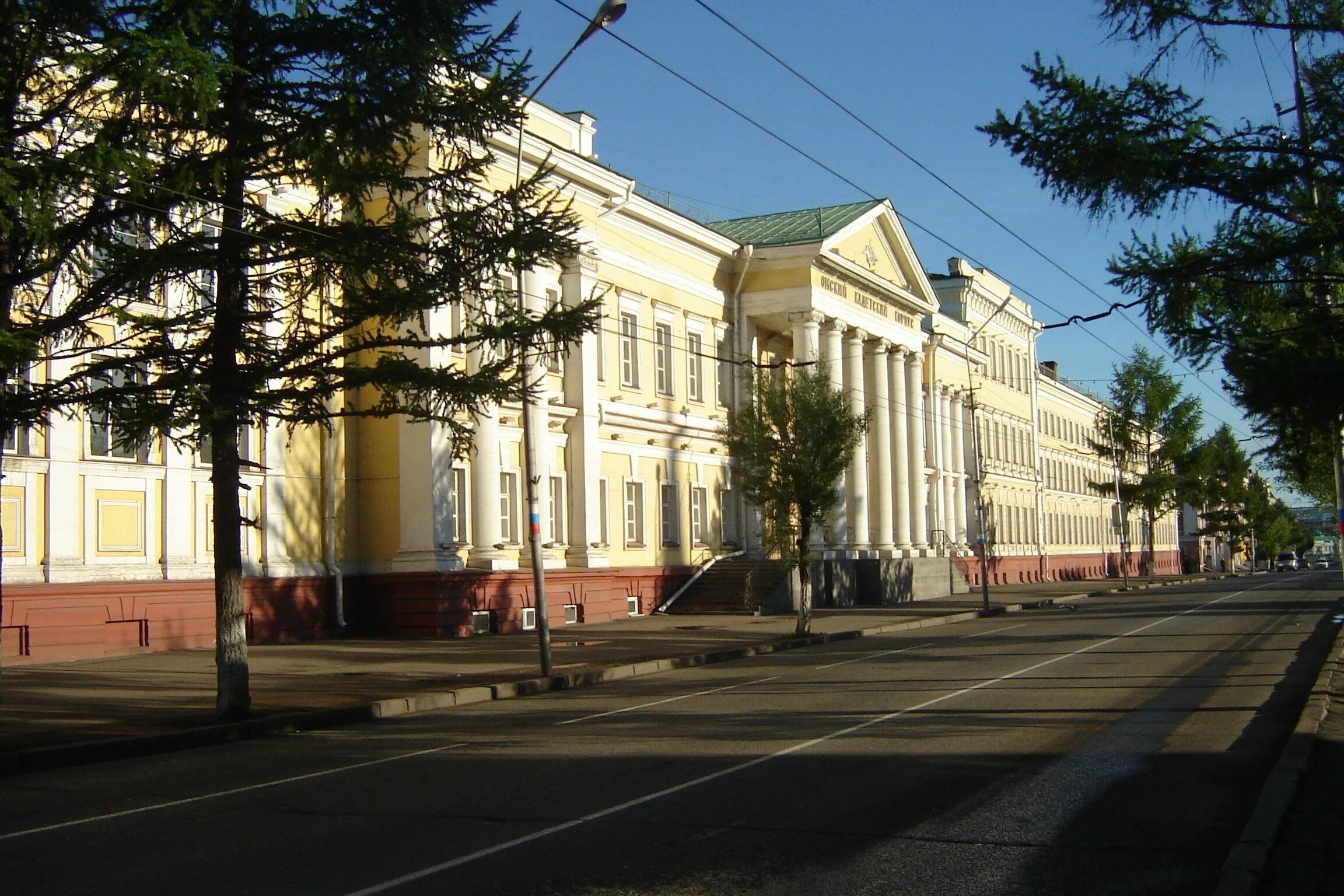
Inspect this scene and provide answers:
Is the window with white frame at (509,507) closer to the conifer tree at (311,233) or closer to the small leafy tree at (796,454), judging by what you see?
the small leafy tree at (796,454)

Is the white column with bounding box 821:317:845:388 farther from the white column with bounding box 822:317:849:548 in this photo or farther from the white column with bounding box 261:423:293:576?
the white column with bounding box 261:423:293:576

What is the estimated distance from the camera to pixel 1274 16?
10914 millimetres

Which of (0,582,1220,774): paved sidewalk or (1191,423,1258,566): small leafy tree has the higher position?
(1191,423,1258,566): small leafy tree

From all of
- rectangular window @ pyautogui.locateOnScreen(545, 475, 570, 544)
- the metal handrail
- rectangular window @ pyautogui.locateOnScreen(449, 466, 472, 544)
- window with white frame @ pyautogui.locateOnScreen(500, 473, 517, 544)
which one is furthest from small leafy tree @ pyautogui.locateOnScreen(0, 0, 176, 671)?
the metal handrail

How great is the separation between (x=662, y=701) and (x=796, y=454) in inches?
542

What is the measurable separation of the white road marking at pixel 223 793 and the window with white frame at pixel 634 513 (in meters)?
25.6

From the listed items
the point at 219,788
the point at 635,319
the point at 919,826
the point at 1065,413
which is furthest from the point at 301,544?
the point at 1065,413

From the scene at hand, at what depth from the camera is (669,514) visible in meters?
41.2

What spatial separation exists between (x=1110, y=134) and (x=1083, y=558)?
79713 millimetres

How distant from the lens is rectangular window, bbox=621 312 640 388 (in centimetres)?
3812

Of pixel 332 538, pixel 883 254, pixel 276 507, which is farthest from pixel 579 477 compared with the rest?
→ pixel 883 254

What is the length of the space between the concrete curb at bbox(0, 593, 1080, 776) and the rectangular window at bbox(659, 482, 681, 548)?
13.9m

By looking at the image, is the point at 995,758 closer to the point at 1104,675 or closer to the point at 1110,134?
the point at 1110,134

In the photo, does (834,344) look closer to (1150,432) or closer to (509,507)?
(509,507)
